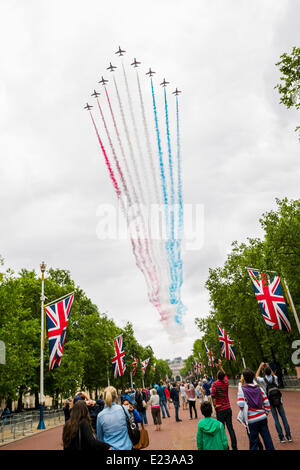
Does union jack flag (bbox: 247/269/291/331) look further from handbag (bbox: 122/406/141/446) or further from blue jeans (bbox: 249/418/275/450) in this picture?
handbag (bbox: 122/406/141/446)

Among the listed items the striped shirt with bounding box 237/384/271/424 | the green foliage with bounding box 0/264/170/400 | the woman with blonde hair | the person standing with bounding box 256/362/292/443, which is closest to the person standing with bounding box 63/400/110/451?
the woman with blonde hair

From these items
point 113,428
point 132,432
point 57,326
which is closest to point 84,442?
point 113,428

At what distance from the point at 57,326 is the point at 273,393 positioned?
13.5m

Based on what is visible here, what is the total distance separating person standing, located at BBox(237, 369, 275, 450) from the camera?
22.1 ft

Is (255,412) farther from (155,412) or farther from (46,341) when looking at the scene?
(46,341)

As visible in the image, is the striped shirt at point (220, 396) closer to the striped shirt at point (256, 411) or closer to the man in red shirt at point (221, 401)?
the man in red shirt at point (221, 401)

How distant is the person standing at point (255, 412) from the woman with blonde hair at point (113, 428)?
2800 mm

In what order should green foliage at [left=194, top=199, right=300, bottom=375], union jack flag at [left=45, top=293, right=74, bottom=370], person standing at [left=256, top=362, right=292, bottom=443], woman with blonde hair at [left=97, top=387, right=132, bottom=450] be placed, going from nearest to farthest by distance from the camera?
woman with blonde hair at [left=97, top=387, right=132, bottom=450]
person standing at [left=256, top=362, right=292, bottom=443]
union jack flag at [left=45, top=293, right=74, bottom=370]
green foliage at [left=194, top=199, right=300, bottom=375]

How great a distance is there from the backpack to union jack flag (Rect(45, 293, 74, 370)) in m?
13.0

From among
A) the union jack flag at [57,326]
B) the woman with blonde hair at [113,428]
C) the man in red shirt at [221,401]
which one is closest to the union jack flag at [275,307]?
the union jack flag at [57,326]

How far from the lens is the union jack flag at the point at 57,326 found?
62.2 feet
